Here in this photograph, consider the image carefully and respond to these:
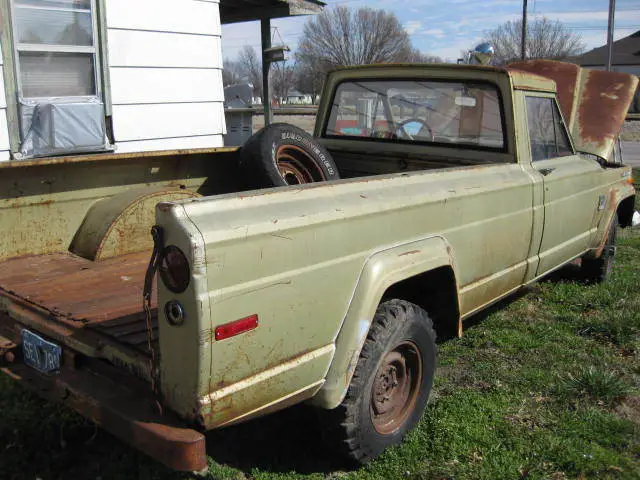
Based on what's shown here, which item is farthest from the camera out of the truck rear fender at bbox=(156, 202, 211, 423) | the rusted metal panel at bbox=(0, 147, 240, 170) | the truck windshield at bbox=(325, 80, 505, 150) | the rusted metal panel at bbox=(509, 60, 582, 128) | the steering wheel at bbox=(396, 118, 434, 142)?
the rusted metal panel at bbox=(509, 60, 582, 128)

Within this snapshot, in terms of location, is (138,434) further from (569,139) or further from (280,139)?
(569,139)

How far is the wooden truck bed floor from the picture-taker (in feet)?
8.35

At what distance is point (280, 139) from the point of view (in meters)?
4.07

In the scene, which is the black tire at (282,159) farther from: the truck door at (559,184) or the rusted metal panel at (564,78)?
the rusted metal panel at (564,78)

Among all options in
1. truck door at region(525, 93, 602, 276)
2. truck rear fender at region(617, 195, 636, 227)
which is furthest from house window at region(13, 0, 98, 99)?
truck rear fender at region(617, 195, 636, 227)

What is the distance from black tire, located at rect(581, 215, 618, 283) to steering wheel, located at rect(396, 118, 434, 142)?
85.2 inches

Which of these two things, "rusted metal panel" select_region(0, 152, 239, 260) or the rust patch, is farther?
the rust patch

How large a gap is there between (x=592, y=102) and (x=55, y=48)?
5279 mm

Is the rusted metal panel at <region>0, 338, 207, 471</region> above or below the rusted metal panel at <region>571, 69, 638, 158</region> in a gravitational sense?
below

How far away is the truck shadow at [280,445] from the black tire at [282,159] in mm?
1395

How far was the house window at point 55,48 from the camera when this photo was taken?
589cm

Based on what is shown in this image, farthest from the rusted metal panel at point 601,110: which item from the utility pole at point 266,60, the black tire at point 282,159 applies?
the utility pole at point 266,60

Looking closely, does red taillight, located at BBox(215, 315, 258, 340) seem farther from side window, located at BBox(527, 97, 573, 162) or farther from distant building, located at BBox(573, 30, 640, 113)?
distant building, located at BBox(573, 30, 640, 113)

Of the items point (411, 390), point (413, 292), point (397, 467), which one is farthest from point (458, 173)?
point (397, 467)
